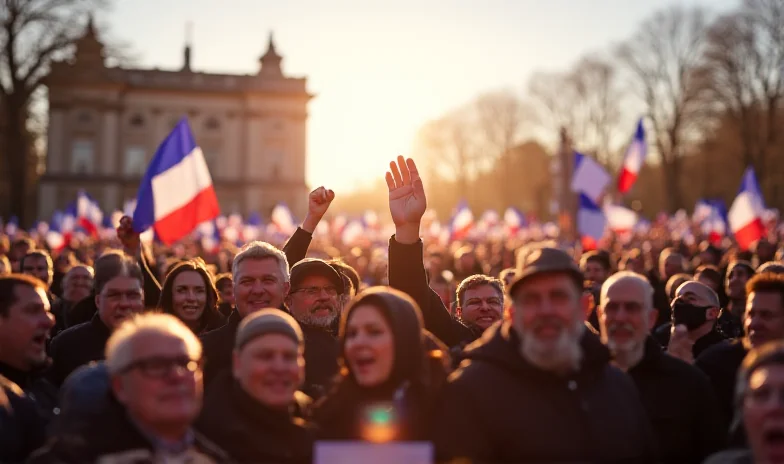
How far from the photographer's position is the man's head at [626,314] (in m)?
5.04

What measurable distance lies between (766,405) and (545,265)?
97 centimetres

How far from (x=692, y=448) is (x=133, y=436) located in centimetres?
263

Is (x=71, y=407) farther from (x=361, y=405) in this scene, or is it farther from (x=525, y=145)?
(x=525, y=145)

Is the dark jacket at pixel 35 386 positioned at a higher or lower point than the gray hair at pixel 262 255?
lower

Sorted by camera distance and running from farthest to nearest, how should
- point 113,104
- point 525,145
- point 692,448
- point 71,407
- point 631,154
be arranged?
1. point 525,145
2. point 113,104
3. point 631,154
4. point 692,448
5. point 71,407

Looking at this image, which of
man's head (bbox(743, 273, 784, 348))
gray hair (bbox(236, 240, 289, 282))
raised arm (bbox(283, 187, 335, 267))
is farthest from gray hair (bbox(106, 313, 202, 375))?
raised arm (bbox(283, 187, 335, 267))

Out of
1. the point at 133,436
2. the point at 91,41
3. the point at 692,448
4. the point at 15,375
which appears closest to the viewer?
the point at 133,436

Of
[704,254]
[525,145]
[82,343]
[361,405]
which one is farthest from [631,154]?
[525,145]

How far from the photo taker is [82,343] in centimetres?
617

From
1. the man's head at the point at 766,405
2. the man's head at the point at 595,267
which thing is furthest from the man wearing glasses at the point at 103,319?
the man's head at the point at 595,267

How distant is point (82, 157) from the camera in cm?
7131

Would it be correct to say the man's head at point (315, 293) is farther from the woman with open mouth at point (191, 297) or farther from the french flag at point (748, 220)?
the french flag at point (748, 220)

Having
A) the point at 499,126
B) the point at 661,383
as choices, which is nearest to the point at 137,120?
the point at 499,126

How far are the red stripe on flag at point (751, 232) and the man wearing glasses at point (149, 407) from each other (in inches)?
644
